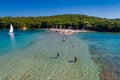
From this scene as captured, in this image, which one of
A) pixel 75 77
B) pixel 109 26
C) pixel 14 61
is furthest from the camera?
pixel 109 26

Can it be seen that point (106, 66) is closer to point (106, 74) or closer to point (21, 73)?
point (106, 74)

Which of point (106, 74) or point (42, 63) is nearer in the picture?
point (106, 74)

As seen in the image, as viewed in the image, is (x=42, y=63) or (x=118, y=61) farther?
(x=118, y=61)

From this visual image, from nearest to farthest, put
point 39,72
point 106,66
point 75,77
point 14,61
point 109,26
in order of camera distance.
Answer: point 75,77 → point 39,72 → point 106,66 → point 14,61 → point 109,26

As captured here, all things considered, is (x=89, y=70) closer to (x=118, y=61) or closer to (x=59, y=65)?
(x=59, y=65)

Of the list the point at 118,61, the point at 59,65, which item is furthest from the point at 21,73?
the point at 118,61

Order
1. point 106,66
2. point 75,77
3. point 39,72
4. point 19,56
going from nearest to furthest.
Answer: point 75,77 → point 39,72 → point 106,66 → point 19,56

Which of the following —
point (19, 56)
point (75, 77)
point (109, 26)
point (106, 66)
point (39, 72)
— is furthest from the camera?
point (109, 26)

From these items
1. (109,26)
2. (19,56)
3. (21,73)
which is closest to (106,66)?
(21,73)
